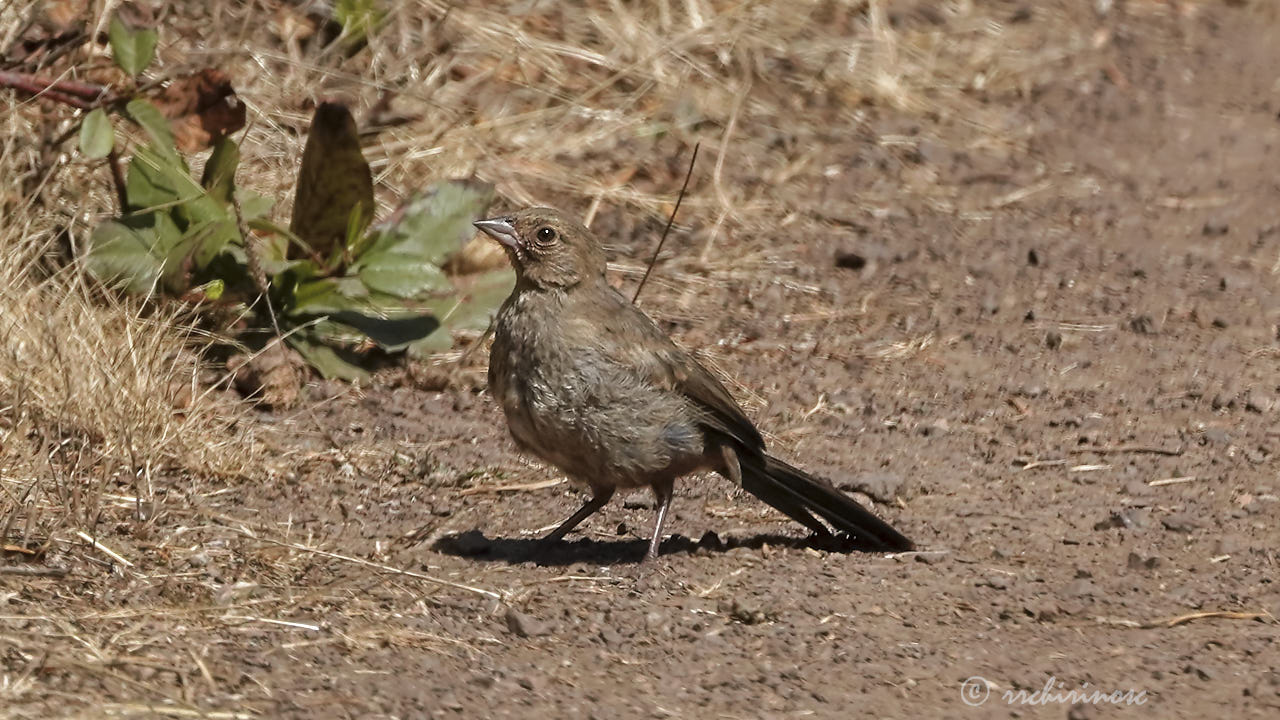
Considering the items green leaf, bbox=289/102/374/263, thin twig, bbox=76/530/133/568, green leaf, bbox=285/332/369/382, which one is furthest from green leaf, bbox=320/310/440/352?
thin twig, bbox=76/530/133/568

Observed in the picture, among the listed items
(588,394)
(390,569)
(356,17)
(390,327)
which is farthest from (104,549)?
(356,17)

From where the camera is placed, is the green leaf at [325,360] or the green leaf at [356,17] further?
the green leaf at [356,17]

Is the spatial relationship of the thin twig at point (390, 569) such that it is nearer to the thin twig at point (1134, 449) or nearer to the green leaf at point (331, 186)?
the green leaf at point (331, 186)

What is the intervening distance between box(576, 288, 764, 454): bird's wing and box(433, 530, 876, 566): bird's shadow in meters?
0.31

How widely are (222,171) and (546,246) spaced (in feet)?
4.75

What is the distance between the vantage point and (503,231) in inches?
218

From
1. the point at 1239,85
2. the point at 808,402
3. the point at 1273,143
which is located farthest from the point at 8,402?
the point at 1239,85

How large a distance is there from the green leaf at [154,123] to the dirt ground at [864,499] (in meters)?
1.05

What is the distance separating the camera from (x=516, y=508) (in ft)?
19.4

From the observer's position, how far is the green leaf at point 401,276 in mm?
6676

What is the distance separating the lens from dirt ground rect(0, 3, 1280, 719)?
4.21 metres

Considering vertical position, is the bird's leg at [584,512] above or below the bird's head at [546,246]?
below

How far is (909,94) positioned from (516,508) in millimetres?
5136

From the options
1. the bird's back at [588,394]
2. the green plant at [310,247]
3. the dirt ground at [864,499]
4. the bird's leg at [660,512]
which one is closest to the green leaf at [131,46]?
the green plant at [310,247]
